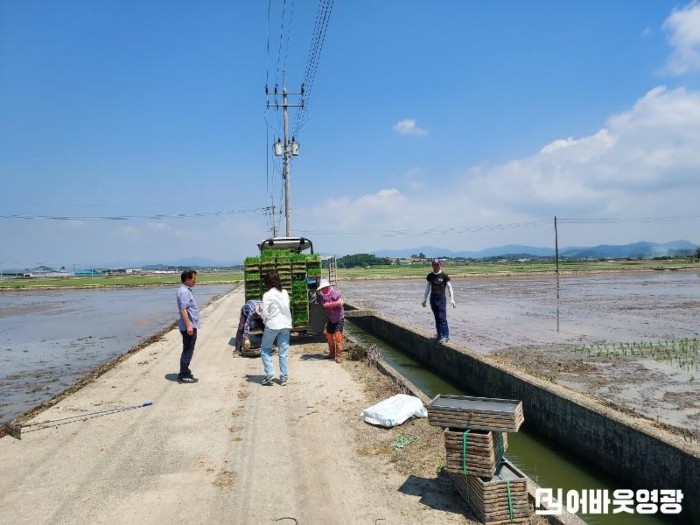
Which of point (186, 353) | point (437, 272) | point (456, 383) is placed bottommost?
point (456, 383)

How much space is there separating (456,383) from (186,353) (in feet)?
17.5

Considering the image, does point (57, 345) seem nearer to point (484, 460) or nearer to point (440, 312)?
point (440, 312)

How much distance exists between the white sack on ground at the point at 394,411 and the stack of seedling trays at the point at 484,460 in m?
1.79

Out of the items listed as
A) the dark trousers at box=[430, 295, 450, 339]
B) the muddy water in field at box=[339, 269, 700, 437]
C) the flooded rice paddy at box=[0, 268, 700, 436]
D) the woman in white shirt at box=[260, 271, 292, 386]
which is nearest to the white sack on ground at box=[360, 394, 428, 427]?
the woman in white shirt at box=[260, 271, 292, 386]

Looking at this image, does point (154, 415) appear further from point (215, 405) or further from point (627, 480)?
point (627, 480)

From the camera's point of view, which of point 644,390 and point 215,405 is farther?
point 644,390

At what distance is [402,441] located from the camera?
5602 mm

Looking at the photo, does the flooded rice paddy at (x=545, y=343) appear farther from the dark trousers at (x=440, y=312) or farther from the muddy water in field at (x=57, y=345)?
the dark trousers at (x=440, y=312)

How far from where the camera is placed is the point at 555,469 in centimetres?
588

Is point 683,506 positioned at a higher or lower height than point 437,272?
lower

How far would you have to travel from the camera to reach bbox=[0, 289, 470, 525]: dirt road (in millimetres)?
4191

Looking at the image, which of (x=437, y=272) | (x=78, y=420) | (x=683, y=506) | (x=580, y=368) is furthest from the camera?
(x=437, y=272)

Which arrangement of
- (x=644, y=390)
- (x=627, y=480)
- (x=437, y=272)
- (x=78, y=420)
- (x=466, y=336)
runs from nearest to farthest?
(x=627, y=480) < (x=78, y=420) < (x=644, y=390) < (x=437, y=272) < (x=466, y=336)

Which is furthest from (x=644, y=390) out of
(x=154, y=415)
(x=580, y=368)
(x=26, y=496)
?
(x=26, y=496)
